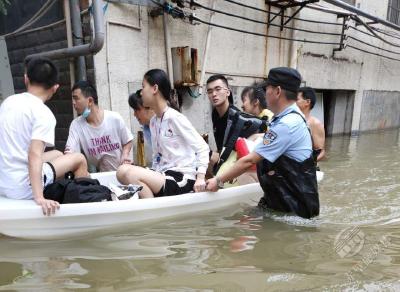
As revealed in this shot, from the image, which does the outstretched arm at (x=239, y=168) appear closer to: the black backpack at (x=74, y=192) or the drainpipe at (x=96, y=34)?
the black backpack at (x=74, y=192)

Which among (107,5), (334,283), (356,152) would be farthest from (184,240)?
(356,152)

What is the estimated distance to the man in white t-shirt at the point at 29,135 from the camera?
249 centimetres

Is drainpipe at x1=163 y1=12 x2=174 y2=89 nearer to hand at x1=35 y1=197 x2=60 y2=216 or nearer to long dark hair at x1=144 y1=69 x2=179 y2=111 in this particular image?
long dark hair at x1=144 y1=69 x2=179 y2=111

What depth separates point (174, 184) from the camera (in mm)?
3223

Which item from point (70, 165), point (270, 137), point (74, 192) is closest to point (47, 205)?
point (74, 192)

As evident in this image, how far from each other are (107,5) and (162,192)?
3.18 meters

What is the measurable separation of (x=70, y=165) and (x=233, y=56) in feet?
16.2

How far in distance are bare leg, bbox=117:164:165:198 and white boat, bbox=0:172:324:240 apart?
0.15m

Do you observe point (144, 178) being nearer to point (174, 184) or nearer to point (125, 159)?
point (174, 184)

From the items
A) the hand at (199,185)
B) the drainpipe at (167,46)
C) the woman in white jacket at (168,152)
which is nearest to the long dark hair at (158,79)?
the woman in white jacket at (168,152)

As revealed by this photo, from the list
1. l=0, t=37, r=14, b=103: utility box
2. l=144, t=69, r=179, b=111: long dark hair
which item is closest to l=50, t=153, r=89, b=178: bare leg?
l=144, t=69, r=179, b=111: long dark hair

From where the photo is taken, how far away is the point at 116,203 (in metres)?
2.83

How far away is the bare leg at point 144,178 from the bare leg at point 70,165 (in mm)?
427

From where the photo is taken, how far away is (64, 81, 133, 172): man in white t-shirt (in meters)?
3.80
